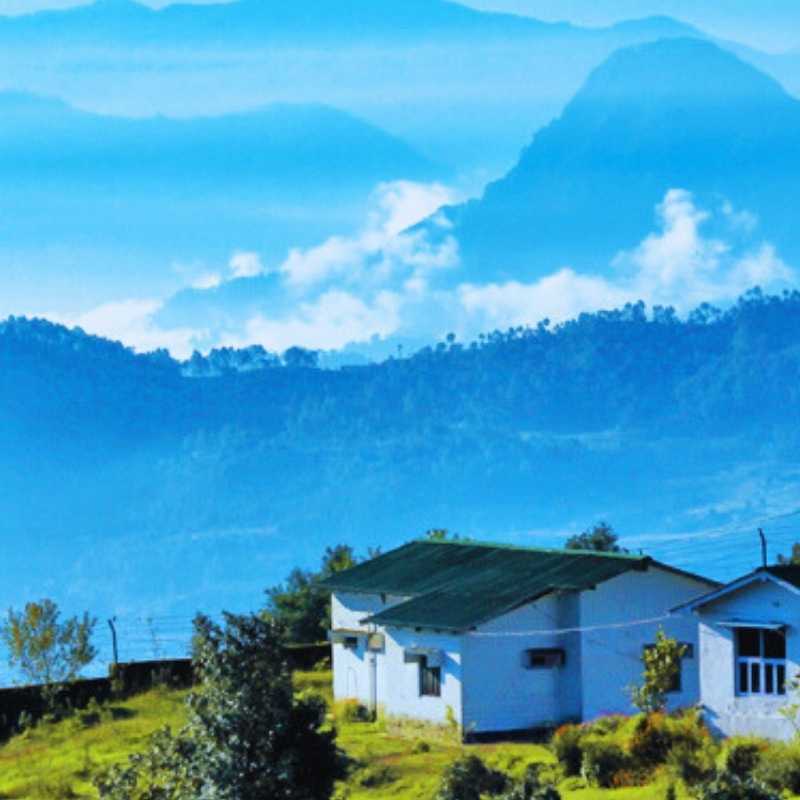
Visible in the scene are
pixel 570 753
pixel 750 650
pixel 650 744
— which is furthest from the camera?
pixel 750 650

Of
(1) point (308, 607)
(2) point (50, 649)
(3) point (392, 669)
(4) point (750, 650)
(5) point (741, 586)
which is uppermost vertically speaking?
(1) point (308, 607)

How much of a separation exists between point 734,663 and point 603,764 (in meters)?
5.31

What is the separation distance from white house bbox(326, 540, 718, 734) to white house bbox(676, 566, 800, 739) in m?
6.31

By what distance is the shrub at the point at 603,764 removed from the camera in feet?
123

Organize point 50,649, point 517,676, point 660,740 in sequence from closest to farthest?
point 660,740
point 517,676
point 50,649

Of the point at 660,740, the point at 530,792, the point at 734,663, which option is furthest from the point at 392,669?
the point at 530,792

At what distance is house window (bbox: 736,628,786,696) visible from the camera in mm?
41719

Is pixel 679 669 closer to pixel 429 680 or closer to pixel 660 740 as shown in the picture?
pixel 429 680

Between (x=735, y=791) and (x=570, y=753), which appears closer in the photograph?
(x=735, y=791)

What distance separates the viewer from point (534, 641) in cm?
4869

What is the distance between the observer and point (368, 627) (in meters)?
53.8

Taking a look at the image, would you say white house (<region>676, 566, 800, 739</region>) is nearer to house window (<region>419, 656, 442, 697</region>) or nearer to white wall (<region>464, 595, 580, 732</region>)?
white wall (<region>464, 595, 580, 732</region>)

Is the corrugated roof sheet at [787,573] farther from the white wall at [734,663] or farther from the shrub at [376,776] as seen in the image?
the shrub at [376,776]

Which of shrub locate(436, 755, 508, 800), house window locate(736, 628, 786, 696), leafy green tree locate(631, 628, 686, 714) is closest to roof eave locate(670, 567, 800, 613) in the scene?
house window locate(736, 628, 786, 696)
